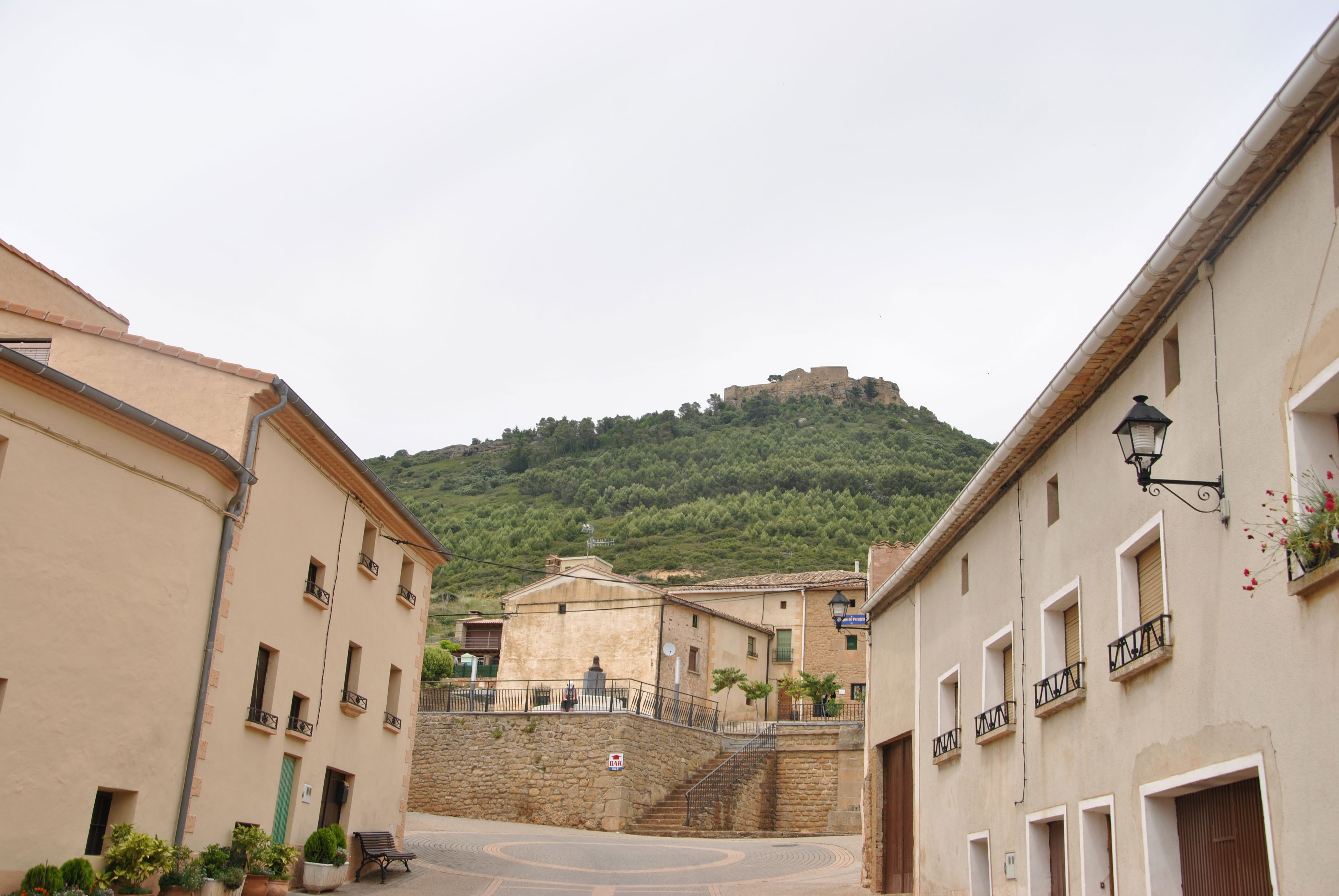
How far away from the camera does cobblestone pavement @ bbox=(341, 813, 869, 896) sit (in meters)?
17.9

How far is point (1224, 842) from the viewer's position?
847 cm

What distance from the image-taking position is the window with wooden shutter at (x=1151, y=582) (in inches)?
382

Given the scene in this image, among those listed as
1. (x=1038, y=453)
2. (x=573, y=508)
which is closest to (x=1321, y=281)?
(x=1038, y=453)

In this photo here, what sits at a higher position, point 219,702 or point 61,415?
point 61,415

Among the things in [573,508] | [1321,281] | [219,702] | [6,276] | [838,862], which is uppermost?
[573,508]

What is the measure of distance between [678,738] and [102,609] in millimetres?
22248

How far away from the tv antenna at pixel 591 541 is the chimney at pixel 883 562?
40.1m

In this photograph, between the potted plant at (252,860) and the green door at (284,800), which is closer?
the potted plant at (252,860)

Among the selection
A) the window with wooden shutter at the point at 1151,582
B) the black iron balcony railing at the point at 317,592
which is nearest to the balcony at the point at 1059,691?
the window with wooden shutter at the point at 1151,582

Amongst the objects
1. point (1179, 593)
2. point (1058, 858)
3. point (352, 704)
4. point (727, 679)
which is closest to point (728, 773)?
point (727, 679)

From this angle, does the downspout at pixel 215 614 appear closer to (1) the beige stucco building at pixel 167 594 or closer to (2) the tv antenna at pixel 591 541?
(1) the beige stucco building at pixel 167 594

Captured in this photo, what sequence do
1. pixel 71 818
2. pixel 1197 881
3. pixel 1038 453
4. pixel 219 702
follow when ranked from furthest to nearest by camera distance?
pixel 219 702 → pixel 1038 453 → pixel 71 818 → pixel 1197 881

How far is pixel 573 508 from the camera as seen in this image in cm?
8981

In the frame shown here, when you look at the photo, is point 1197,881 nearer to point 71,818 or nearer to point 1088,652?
point 1088,652
